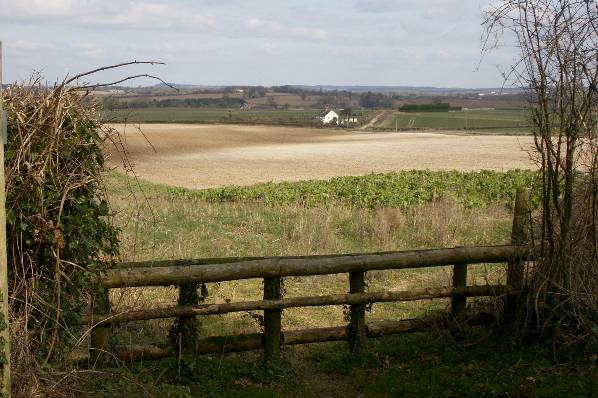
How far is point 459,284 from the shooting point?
22.8ft

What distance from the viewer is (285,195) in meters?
19.4

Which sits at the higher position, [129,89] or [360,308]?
[129,89]

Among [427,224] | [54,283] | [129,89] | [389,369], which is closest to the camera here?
[54,283]

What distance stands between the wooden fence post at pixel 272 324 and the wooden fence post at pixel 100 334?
4.49ft

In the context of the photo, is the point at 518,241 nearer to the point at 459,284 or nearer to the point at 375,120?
the point at 459,284

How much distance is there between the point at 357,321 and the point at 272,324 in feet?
2.80

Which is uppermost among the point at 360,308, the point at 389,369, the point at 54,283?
the point at 54,283

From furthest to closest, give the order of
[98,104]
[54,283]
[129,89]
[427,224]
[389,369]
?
[427,224], [389,369], [129,89], [98,104], [54,283]

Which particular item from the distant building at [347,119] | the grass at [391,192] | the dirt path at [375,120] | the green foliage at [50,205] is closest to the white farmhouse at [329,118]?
the distant building at [347,119]

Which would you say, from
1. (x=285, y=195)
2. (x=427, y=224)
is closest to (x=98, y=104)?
(x=427, y=224)

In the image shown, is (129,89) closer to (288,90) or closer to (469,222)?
(469,222)

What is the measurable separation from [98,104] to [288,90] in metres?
169

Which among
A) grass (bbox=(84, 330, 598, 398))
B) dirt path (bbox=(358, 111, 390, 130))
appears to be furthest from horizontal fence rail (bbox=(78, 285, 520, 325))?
dirt path (bbox=(358, 111, 390, 130))

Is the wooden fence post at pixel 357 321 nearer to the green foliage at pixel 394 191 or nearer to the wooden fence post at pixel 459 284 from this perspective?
the wooden fence post at pixel 459 284
